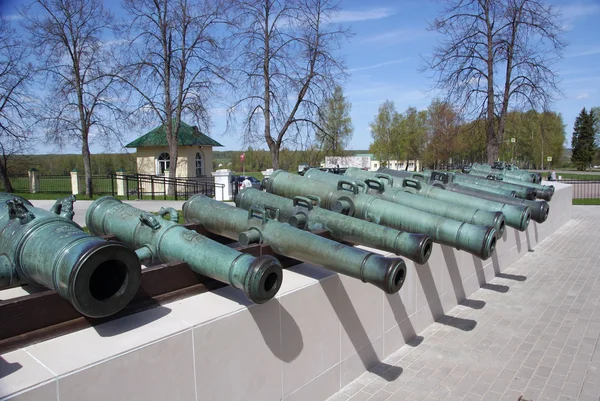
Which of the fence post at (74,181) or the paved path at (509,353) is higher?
the fence post at (74,181)

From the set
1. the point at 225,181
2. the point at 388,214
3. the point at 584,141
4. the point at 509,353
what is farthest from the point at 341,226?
the point at 584,141

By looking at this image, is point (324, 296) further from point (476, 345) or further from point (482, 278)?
point (482, 278)

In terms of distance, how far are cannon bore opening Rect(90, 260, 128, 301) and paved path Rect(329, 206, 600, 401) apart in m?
2.03

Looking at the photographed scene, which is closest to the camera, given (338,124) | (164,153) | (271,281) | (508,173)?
(271,281)

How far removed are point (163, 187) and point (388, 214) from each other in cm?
2289

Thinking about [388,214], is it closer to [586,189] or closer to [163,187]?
[163,187]

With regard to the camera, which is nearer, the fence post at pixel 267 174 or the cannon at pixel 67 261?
the cannon at pixel 67 261

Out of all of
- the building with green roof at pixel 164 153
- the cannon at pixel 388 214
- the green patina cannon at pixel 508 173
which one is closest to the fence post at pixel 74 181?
the building with green roof at pixel 164 153

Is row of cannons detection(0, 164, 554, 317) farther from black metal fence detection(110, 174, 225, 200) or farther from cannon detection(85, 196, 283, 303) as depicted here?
black metal fence detection(110, 174, 225, 200)

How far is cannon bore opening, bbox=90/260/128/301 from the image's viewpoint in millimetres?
2309

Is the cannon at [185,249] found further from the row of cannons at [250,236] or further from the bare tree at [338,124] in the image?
the bare tree at [338,124]

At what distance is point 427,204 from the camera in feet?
15.0

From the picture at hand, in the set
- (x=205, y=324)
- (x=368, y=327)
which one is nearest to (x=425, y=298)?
(x=368, y=327)

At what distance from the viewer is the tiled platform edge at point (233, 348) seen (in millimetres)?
2131
